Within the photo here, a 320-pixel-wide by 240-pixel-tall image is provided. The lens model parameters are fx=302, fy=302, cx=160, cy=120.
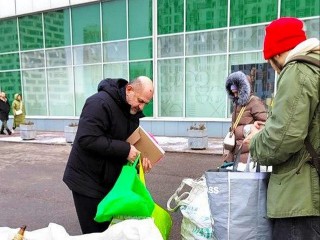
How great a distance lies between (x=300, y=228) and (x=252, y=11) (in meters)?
9.67

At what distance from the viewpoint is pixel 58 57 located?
13.8 metres

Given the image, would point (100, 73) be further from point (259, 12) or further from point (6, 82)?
point (259, 12)

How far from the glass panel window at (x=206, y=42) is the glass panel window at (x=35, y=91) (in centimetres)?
741

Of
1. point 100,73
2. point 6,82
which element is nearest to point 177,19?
point 100,73

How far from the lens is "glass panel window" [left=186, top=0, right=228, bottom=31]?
408 inches

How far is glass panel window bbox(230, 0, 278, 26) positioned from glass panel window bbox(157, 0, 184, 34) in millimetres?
1869

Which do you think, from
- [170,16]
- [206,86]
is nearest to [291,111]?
[206,86]

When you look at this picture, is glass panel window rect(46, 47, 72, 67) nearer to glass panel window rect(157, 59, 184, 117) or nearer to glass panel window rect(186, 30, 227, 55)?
glass panel window rect(157, 59, 184, 117)

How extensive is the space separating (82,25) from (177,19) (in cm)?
Answer: 439

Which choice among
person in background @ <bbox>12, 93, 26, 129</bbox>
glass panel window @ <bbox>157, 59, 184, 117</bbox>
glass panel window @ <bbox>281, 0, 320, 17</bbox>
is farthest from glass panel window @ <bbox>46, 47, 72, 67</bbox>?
glass panel window @ <bbox>281, 0, 320, 17</bbox>

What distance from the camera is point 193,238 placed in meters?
2.06

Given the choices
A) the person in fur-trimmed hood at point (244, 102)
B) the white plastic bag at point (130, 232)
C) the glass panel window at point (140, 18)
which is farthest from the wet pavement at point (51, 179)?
the glass panel window at point (140, 18)

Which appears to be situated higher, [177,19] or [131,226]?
[177,19]

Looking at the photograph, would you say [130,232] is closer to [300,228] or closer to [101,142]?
[101,142]
